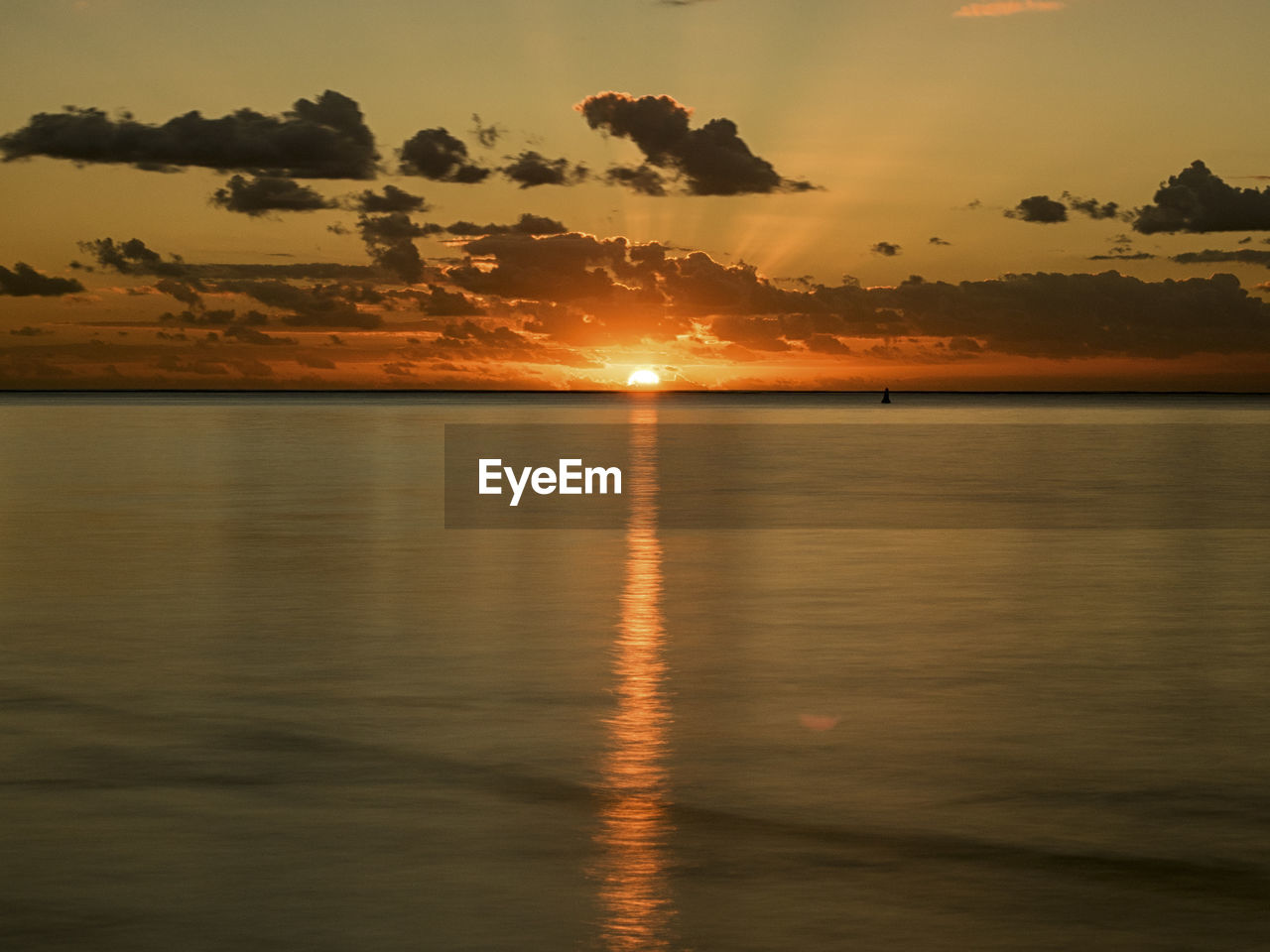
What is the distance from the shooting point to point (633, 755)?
1220 centimetres

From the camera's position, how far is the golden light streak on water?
8352 mm

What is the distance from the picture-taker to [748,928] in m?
8.24

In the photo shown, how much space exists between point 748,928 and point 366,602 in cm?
1332

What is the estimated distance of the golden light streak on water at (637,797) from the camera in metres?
8.35

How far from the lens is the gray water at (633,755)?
8.55 metres

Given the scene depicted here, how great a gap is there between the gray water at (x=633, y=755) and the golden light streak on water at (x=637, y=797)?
0.14 feet

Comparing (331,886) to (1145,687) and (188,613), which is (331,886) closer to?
(1145,687)

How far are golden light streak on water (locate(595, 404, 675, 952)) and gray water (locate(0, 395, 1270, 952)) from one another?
0.04 metres

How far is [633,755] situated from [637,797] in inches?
49.9

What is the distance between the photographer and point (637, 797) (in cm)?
1093

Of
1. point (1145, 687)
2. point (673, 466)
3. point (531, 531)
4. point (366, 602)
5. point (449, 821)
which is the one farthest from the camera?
point (673, 466)

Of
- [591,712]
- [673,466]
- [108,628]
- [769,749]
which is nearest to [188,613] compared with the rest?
[108,628]

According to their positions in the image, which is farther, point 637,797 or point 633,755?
point 633,755

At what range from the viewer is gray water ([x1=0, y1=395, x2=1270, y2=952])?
28.1 feet
